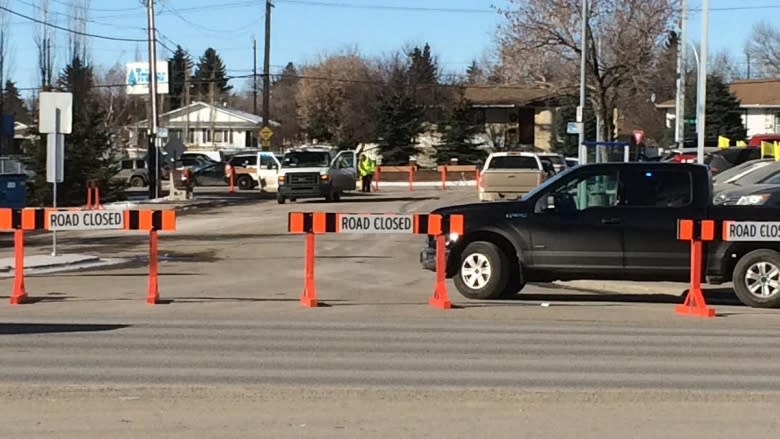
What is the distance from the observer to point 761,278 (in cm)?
1382

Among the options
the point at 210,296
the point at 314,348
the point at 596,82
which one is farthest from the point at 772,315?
the point at 596,82

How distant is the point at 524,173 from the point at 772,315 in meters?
20.7

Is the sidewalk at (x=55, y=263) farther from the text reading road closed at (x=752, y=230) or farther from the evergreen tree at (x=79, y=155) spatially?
the evergreen tree at (x=79, y=155)

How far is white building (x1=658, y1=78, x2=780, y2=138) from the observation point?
272 ft

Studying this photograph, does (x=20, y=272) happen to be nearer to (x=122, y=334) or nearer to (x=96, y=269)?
(x=122, y=334)

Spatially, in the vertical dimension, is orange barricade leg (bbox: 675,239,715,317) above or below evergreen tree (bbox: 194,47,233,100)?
below

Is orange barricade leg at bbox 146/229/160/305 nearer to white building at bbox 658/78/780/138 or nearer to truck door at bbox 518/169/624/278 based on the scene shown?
truck door at bbox 518/169/624/278

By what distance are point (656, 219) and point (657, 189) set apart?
471mm

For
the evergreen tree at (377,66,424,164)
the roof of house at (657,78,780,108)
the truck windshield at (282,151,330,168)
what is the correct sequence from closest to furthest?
the truck windshield at (282,151,330,168) → the evergreen tree at (377,66,424,164) → the roof of house at (657,78,780,108)

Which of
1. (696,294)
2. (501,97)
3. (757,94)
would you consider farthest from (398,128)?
(696,294)

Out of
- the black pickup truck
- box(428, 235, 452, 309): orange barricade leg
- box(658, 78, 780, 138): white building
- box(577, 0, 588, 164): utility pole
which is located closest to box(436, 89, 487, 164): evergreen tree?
box(658, 78, 780, 138): white building

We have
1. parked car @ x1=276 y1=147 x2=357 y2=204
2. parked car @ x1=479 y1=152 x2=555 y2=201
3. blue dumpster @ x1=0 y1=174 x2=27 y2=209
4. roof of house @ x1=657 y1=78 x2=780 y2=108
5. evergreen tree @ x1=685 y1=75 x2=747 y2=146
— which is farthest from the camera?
roof of house @ x1=657 y1=78 x2=780 y2=108

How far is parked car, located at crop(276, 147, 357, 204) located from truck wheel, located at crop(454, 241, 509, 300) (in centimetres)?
2534

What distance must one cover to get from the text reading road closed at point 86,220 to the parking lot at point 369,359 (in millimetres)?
976
